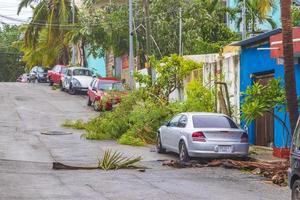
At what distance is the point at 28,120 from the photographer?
3145 cm

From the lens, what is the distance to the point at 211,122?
61.5ft

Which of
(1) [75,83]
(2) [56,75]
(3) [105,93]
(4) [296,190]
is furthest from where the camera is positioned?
(2) [56,75]

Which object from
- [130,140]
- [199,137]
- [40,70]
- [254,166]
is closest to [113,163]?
[199,137]

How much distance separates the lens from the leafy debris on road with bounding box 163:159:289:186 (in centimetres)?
1496

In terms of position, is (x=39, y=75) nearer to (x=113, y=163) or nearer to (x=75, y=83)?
(x=75, y=83)

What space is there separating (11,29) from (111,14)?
64.4 meters

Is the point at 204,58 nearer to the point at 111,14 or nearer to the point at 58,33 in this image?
the point at 111,14

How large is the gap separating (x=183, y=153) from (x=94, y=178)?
13.9ft

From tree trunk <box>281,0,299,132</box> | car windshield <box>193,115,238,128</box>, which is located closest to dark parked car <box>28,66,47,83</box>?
car windshield <box>193,115,238,128</box>

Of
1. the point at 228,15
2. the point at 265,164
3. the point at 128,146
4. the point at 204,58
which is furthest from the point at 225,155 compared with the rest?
the point at 228,15

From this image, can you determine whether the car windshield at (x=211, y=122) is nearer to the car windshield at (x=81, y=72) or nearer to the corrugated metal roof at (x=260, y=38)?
the corrugated metal roof at (x=260, y=38)

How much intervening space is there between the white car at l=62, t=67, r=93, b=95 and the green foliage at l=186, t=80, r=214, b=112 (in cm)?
1923

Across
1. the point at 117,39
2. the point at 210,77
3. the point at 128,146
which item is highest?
the point at 117,39

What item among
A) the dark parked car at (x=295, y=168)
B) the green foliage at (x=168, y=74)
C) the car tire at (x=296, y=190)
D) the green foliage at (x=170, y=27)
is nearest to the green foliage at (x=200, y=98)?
the green foliage at (x=168, y=74)
